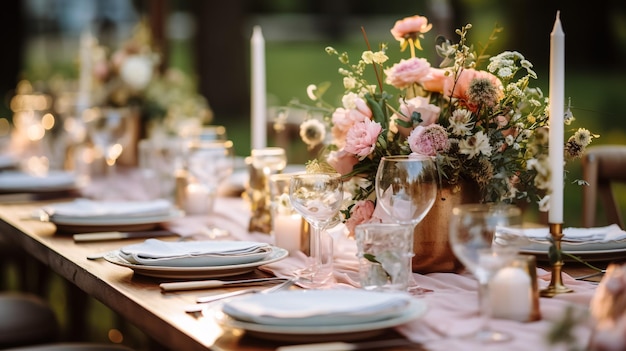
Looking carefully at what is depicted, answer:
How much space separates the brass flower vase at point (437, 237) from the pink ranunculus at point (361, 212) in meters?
0.09

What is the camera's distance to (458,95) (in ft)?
5.78

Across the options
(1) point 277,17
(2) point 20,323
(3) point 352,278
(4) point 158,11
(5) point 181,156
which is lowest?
(2) point 20,323

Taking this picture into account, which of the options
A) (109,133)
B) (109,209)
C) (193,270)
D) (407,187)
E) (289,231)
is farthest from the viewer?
(109,133)

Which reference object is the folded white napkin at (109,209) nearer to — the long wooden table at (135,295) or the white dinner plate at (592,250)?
the long wooden table at (135,295)

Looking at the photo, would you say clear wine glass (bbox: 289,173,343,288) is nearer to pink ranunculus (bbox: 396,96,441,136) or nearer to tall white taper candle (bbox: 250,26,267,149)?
pink ranunculus (bbox: 396,96,441,136)

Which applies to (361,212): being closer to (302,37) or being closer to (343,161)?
(343,161)

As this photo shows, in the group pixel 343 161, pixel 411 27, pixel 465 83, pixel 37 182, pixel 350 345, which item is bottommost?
pixel 350 345

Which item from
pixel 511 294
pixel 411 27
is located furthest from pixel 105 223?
pixel 511 294

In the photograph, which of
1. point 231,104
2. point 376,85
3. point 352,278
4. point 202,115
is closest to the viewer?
point 352,278

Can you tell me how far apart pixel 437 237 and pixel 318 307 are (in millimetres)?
492

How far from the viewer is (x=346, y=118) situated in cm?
182

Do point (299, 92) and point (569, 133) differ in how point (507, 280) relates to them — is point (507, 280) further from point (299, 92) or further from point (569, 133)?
point (299, 92)

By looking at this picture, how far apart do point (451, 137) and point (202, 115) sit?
201 cm

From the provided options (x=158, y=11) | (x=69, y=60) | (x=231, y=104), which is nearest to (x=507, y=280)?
(x=158, y=11)
